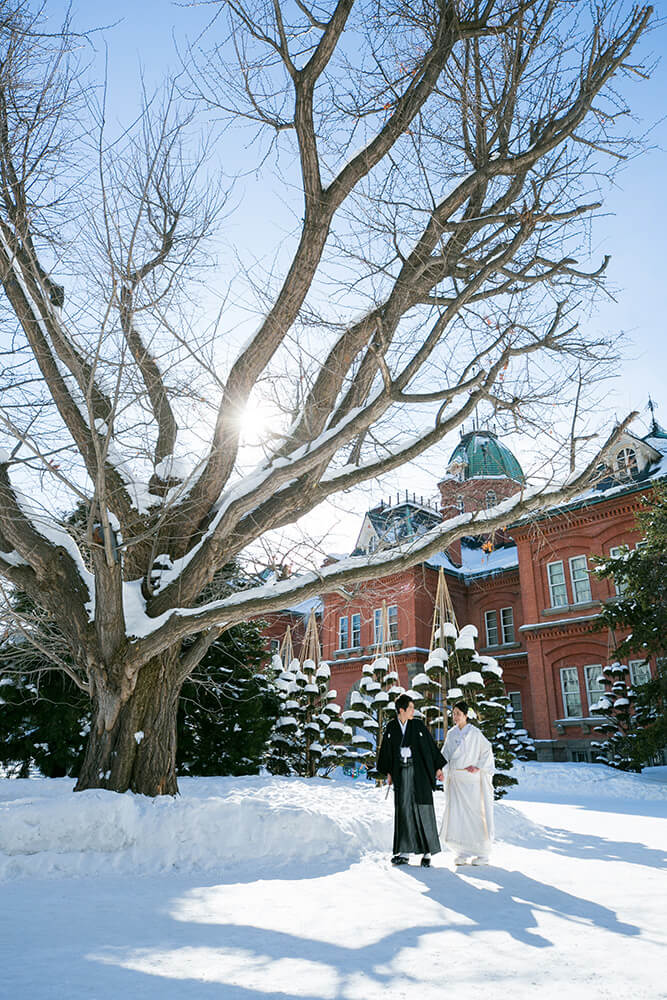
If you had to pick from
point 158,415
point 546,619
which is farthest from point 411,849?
point 546,619

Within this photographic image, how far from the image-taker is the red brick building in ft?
81.8

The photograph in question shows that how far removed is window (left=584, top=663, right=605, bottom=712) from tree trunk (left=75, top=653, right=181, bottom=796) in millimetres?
21517

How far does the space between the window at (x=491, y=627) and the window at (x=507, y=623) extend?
38cm

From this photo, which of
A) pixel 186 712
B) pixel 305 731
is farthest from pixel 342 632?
pixel 186 712

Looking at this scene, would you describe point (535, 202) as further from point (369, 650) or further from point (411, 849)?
point (369, 650)

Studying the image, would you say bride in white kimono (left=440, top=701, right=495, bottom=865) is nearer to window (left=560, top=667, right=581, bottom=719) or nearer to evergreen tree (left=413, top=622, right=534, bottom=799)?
evergreen tree (left=413, top=622, right=534, bottom=799)

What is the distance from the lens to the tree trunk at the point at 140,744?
6.73 meters

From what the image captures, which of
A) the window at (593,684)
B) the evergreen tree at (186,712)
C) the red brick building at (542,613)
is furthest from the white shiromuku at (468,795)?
the window at (593,684)

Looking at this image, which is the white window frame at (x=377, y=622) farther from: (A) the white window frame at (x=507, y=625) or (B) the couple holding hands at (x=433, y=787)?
(B) the couple holding hands at (x=433, y=787)

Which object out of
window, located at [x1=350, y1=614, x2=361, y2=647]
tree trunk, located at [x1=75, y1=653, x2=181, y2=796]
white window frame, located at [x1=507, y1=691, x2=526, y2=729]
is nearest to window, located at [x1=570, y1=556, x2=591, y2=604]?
white window frame, located at [x1=507, y1=691, x2=526, y2=729]

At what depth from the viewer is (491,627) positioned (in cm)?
3177

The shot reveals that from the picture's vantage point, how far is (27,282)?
6.63 meters

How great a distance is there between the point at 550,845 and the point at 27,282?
8.57 meters

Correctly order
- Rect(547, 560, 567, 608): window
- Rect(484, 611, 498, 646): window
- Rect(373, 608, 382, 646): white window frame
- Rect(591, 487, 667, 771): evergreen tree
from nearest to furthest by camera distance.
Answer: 1. Rect(591, 487, 667, 771): evergreen tree
2. Rect(547, 560, 567, 608): window
3. Rect(484, 611, 498, 646): window
4. Rect(373, 608, 382, 646): white window frame
